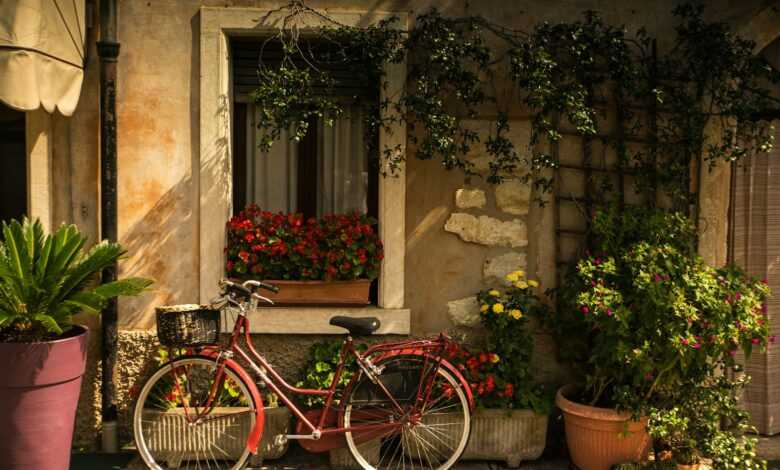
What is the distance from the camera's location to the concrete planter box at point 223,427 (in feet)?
15.8

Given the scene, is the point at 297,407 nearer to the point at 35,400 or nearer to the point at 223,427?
the point at 223,427

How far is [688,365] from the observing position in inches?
179

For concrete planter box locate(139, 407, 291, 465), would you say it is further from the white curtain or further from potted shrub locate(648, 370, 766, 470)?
potted shrub locate(648, 370, 766, 470)

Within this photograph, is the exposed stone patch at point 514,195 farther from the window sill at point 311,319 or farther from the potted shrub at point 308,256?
the window sill at point 311,319

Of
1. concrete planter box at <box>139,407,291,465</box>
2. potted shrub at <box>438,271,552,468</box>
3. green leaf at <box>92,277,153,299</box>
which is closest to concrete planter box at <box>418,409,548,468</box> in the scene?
potted shrub at <box>438,271,552,468</box>

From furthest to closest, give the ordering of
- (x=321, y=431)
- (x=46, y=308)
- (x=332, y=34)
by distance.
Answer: (x=332, y=34) → (x=321, y=431) → (x=46, y=308)

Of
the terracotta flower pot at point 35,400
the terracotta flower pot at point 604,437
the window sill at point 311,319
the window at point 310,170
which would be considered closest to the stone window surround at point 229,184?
the window sill at point 311,319

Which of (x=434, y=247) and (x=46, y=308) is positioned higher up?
(x=434, y=247)

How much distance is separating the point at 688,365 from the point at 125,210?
151 inches

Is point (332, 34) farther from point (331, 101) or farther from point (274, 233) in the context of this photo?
point (274, 233)

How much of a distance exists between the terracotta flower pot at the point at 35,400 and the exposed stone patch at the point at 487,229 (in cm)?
257

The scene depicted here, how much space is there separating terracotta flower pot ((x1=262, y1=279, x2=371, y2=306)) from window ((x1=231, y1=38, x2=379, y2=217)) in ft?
2.16

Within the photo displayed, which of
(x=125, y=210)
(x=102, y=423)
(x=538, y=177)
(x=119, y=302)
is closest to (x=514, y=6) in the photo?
(x=538, y=177)

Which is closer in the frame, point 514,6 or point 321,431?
point 321,431
